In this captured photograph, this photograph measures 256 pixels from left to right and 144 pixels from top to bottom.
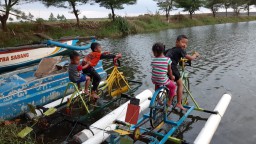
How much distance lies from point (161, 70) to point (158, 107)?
0.85m

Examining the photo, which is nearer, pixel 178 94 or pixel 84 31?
pixel 178 94

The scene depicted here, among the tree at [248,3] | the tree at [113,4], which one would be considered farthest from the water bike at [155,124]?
the tree at [248,3]

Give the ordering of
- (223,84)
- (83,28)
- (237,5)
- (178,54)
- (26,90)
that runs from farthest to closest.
Result: (237,5)
(83,28)
(223,84)
(26,90)
(178,54)

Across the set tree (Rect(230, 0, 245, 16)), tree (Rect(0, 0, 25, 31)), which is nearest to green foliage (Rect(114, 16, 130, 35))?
tree (Rect(0, 0, 25, 31))

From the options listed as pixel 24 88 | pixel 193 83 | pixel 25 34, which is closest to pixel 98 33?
pixel 25 34

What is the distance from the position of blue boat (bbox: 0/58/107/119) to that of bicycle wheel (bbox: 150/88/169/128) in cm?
396

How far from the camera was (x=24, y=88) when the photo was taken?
7500mm

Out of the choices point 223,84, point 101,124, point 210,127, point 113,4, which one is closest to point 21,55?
point 101,124

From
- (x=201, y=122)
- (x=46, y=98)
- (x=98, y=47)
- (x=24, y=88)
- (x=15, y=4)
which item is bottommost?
(x=201, y=122)

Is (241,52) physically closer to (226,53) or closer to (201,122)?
(226,53)

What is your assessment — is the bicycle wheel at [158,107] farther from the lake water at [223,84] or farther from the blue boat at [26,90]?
the blue boat at [26,90]

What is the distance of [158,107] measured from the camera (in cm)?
571

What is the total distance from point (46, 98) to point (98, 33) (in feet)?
78.7

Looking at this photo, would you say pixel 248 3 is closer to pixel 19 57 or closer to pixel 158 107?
pixel 19 57
